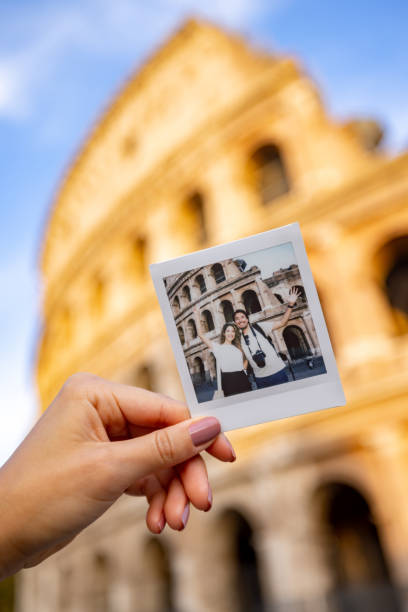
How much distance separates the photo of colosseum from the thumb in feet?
0.45

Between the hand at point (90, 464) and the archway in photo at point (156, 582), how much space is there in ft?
34.6

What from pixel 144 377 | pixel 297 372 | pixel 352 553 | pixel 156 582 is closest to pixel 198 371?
pixel 297 372

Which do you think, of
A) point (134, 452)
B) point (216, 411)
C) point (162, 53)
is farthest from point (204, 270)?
point (162, 53)

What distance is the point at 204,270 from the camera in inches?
79.7

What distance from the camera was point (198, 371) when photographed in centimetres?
202

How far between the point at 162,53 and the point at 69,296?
28.7 ft

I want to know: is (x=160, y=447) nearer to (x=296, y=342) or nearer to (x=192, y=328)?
(x=192, y=328)

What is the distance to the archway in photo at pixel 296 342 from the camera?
2029 millimetres

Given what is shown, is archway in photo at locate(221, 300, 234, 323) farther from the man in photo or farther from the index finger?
the index finger

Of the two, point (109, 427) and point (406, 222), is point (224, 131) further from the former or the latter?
point (109, 427)

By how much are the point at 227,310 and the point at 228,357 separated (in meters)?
0.20

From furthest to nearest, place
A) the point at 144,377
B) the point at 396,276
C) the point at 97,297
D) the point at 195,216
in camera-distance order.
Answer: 1. the point at 97,297
2. the point at 195,216
3. the point at 144,377
4. the point at 396,276

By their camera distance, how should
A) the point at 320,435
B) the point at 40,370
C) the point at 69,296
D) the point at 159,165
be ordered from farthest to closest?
the point at 40,370
the point at 69,296
the point at 159,165
the point at 320,435

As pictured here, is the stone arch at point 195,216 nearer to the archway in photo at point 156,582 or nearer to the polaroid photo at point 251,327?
the archway in photo at point 156,582
